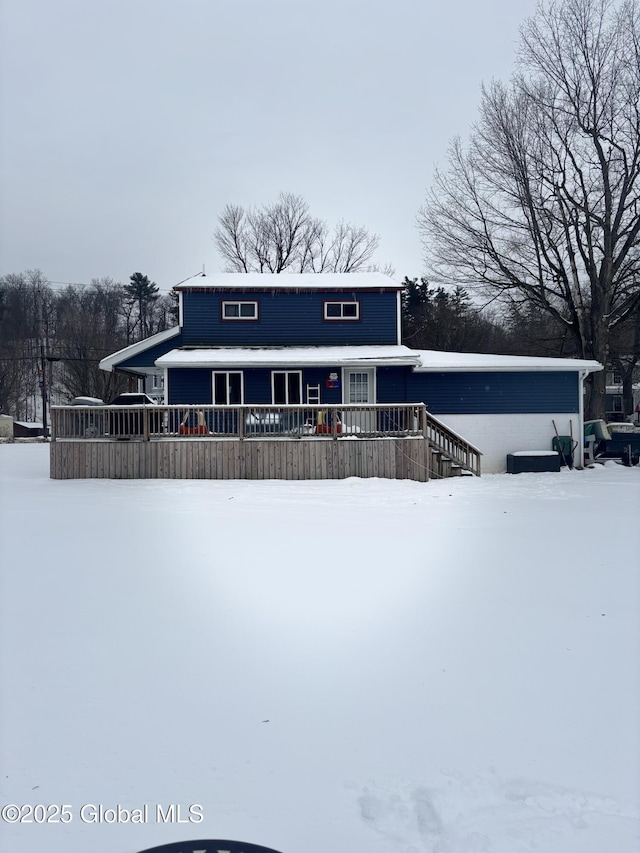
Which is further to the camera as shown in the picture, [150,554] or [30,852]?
[150,554]

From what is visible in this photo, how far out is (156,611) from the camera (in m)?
5.07

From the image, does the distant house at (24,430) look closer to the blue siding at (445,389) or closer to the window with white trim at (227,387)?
the blue siding at (445,389)

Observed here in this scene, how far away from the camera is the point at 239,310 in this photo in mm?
20797

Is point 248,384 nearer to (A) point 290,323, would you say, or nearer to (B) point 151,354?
(A) point 290,323

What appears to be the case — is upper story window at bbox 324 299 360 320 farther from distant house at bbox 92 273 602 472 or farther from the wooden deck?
the wooden deck

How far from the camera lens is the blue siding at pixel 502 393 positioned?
1927cm

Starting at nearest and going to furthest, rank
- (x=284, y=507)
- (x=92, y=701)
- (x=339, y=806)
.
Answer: (x=339, y=806), (x=92, y=701), (x=284, y=507)

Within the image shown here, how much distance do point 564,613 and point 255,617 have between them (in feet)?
8.21

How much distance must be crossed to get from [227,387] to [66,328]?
36.9 meters

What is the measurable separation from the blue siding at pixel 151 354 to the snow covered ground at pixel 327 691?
14.1 metres

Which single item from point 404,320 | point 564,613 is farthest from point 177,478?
point 404,320

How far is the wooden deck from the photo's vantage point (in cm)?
1453

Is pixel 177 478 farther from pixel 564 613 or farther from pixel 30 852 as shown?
pixel 30 852

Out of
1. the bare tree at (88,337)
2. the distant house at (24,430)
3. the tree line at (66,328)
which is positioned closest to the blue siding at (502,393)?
the bare tree at (88,337)
